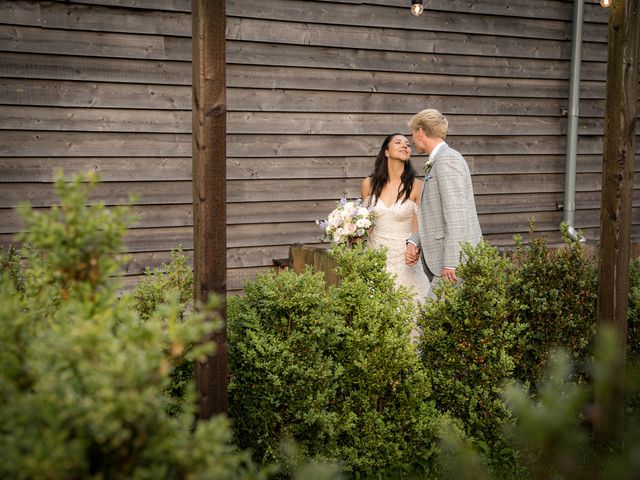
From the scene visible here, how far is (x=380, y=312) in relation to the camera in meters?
4.02

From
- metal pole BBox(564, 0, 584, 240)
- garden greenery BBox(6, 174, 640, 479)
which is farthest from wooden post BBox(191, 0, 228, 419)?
metal pole BBox(564, 0, 584, 240)

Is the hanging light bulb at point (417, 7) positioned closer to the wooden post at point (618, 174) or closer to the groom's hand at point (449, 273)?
the wooden post at point (618, 174)

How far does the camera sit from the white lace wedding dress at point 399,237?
5.92 metres

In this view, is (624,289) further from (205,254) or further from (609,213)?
(205,254)

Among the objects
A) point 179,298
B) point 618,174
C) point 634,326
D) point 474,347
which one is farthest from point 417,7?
point 179,298

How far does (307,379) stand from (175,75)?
3710mm

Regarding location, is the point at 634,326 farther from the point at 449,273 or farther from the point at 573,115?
the point at 573,115

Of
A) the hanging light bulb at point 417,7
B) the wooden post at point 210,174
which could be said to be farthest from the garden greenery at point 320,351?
the hanging light bulb at point 417,7

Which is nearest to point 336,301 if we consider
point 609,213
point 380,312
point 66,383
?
point 380,312

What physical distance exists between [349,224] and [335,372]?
2083 mm

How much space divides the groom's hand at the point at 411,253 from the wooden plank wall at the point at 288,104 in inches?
69.7

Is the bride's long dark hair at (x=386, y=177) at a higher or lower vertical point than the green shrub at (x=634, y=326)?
higher

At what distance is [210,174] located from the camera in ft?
10.3

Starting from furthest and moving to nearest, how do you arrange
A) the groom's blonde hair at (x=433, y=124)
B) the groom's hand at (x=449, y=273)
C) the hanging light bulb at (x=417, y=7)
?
1. the hanging light bulb at (x=417, y=7)
2. the groom's blonde hair at (x=433, y=124)
3. the groom's hand at (x=449, y=273)
